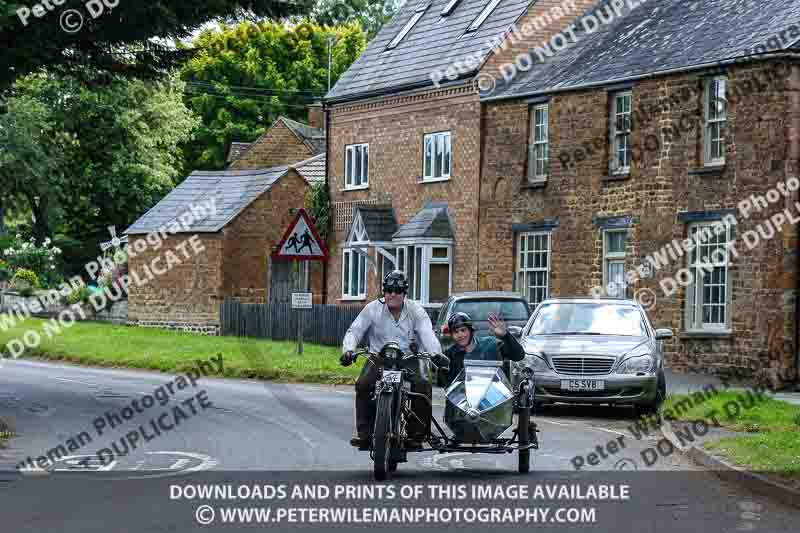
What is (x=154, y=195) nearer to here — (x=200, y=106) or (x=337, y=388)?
(x=200, y=106)

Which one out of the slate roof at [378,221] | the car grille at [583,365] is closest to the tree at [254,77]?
the slate roof at [378,221]

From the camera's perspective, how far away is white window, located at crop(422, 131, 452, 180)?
4353cm

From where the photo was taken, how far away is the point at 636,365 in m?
21.9

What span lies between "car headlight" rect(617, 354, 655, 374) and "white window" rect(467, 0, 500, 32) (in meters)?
24.1

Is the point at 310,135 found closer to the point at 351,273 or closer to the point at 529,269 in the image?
the point at 351,273

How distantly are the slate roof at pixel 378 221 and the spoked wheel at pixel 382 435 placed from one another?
106 ft

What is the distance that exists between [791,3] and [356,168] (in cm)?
1833

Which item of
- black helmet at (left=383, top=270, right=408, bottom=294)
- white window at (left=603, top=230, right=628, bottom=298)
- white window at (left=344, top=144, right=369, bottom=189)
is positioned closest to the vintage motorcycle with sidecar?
black helmet at (left=383, top=270, right=408, bottom=294)

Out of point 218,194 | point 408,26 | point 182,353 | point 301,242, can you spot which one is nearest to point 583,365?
point 301,242

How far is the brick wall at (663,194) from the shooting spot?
102ft

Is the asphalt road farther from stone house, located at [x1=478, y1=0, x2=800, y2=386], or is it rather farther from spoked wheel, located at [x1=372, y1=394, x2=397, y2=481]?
stone house, located at [x1=478, y1=0, x2=800, y2=386]

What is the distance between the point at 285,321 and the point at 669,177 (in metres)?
13.6

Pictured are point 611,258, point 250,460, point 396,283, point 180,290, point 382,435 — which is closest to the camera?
point 382,435

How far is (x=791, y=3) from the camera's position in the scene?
33.2 metres
